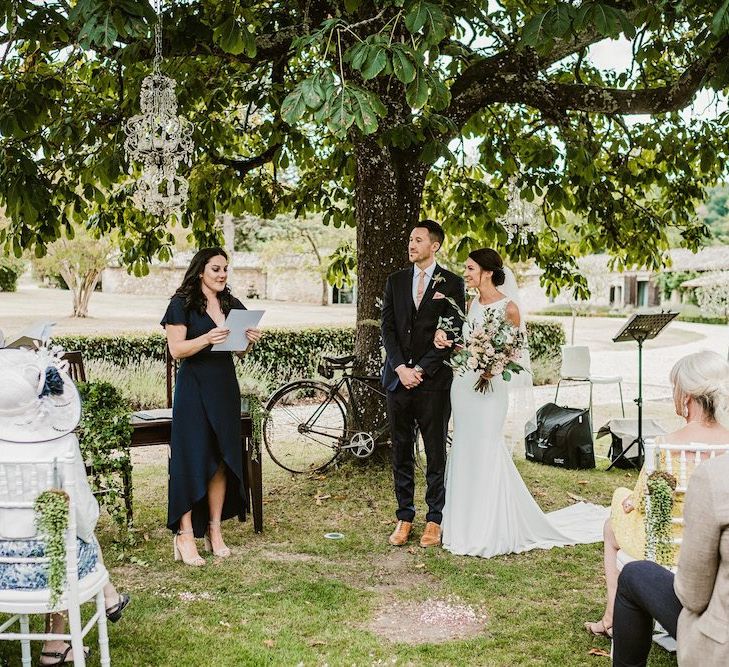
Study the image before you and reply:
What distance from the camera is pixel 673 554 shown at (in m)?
3.55

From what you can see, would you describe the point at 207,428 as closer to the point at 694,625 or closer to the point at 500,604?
the point at 500,604

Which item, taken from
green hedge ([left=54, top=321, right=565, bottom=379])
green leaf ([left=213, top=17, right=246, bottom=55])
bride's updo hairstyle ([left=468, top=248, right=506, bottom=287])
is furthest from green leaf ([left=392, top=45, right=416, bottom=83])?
green hedge ([left=54, top=321, right=565, bottom=379])

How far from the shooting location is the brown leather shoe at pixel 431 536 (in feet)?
18.6

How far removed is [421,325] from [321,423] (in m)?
2.34

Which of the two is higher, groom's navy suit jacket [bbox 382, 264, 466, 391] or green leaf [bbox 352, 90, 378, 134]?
green leaf [bbox 352, 90, 378, 134]

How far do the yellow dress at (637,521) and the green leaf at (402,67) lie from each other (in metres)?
2.06

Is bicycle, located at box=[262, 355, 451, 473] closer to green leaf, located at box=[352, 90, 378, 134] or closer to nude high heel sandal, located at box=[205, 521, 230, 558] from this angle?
nude high heel sandal, located at box=[205, 521, 230, 558]

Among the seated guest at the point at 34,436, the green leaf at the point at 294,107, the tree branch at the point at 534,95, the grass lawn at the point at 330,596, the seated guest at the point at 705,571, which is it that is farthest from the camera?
the tree branch at the point at 534,95

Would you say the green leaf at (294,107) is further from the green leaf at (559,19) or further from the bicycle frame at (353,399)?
the bicycle frame at (353,399)

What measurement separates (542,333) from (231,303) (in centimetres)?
1248

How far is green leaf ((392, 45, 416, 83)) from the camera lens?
3891 mm

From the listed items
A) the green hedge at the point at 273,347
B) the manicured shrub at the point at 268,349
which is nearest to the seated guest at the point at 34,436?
the manicured shrub at the point at 268,349

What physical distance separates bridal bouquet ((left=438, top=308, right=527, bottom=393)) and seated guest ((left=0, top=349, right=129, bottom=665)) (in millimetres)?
2731

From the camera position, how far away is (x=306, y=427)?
25.9 feet
